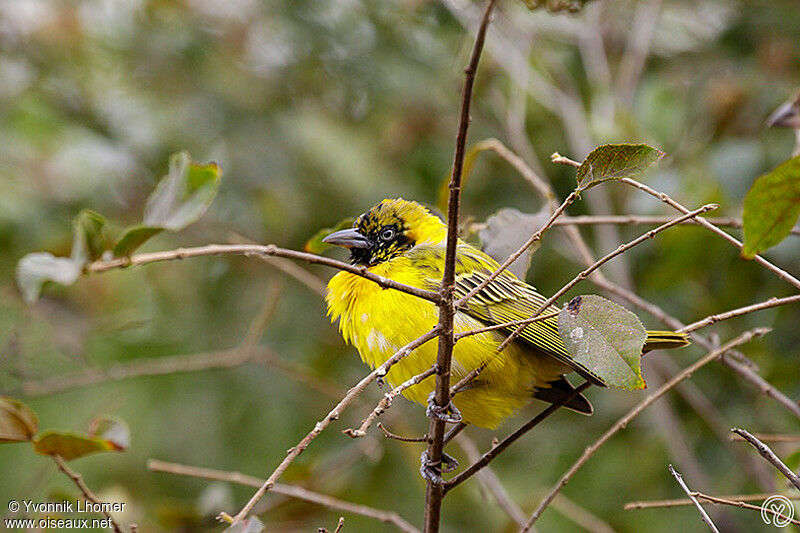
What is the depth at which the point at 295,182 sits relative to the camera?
4.41 m

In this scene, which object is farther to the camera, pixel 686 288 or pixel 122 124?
pixel 122 124

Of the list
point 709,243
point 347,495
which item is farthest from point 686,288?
point 347,495

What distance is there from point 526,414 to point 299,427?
1108 mm

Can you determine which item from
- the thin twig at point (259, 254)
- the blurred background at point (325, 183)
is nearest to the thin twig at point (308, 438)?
the thin twig at point (259, 254)

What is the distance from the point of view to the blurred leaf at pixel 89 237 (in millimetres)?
1447

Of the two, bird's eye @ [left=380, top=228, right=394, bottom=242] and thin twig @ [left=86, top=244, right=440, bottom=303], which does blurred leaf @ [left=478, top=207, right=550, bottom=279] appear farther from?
thin twig @ [left=86, top=244, right=440, bottom=303]

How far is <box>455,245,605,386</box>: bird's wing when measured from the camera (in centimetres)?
214

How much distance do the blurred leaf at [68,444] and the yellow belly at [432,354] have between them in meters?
0.75

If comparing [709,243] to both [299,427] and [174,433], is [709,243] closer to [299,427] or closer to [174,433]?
[299,427]

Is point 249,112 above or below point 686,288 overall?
above

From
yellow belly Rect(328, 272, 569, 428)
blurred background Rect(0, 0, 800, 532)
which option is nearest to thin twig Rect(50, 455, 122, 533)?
yellow belly Rect(328, 272, 569, 428)

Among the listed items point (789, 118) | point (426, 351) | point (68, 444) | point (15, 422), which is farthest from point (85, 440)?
point (789, 118)

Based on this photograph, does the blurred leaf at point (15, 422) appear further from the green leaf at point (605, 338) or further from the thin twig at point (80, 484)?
the green leaf at point (605, 338)

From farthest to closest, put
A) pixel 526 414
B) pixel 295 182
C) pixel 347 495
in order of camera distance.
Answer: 1. pixel 295 182
2. pixel 526 414
3. pixel 347 495
